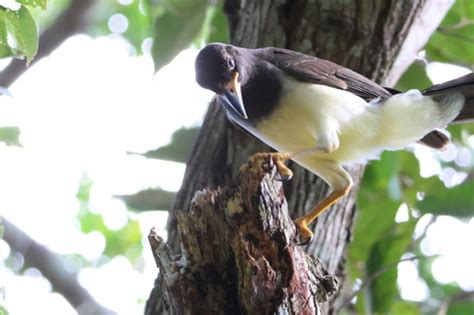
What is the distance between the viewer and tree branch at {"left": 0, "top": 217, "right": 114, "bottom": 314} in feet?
17.1

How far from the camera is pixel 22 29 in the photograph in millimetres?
2697

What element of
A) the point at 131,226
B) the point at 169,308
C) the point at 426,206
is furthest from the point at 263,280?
the point at 131,226

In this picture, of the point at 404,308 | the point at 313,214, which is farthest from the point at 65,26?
the point at 404,308

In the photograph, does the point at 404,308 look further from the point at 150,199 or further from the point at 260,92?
the point at 260,92

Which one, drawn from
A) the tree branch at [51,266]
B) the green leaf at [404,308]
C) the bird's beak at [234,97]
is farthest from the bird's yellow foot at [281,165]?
the tree branch at [51,266]

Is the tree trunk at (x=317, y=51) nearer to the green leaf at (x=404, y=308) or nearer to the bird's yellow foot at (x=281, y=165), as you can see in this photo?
the bird's yellow foot at (x=281, y=165)

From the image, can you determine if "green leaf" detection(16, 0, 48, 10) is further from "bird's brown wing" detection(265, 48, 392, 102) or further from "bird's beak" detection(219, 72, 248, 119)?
"bird's brown wing" detection(265, 48, 392, 102)

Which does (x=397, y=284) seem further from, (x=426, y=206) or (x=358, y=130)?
(x=358, y=130)

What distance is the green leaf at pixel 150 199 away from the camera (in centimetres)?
493

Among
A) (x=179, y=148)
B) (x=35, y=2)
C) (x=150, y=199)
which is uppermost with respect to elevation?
(x=35, y=2)

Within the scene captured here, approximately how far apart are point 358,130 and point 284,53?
529mm

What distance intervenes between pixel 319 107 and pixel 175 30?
1498mm

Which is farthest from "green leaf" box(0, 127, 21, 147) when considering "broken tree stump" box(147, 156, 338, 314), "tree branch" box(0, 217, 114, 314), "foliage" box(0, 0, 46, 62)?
"tree branch" box(0, 217, 114, 314)

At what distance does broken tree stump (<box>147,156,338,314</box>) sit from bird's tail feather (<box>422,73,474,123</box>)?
5.29 ft
